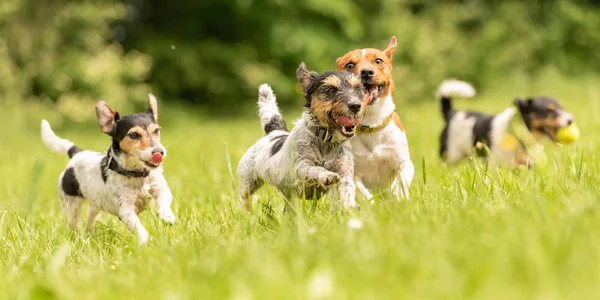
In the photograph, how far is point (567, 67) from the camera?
20359 mm

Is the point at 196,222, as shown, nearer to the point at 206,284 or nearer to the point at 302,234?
the point at 302,234

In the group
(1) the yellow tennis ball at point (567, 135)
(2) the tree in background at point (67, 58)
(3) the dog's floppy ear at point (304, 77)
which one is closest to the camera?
(3) the dog's floppy ear at point (304, 77)

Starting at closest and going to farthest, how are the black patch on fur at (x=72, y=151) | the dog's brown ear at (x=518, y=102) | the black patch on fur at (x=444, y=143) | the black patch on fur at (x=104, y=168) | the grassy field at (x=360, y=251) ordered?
the grassy field at (x=360, y=251)
the black patch on fur at (x=104, y=168)
the black patch on fur at (x=72, y=151)
the dog's brown ear at (x=518, y=102)
the black patch on fur at (x=444, y=143)

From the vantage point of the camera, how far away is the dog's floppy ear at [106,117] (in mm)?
4340

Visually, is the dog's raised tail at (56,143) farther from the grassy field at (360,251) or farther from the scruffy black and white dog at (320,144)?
the scruffy black and white dog at (320,144)

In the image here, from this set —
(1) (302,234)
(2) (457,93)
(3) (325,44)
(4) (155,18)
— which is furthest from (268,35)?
(1) (302,234)

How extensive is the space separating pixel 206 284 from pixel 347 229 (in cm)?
70

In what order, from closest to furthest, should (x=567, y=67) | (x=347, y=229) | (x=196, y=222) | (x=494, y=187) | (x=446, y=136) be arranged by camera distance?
(x=347, y=229), (x=494, y=187), (x=196, y=222), (x=446, y=136), (x=567, y=67)

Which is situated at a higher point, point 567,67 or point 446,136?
point 567,67

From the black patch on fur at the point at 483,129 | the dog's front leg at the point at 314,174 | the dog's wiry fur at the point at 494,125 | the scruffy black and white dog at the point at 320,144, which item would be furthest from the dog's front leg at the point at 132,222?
the black patch on fur at the point at 483,129

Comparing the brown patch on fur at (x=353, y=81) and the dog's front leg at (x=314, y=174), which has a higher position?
the brown patch on fur at (x=353, y=81)

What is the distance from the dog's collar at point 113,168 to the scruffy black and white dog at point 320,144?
80cm

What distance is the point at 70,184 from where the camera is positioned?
500cm

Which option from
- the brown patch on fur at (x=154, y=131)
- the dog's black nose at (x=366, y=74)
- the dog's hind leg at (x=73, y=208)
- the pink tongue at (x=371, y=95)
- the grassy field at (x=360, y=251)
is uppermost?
the dog's black nose at (x=366, y=74)
